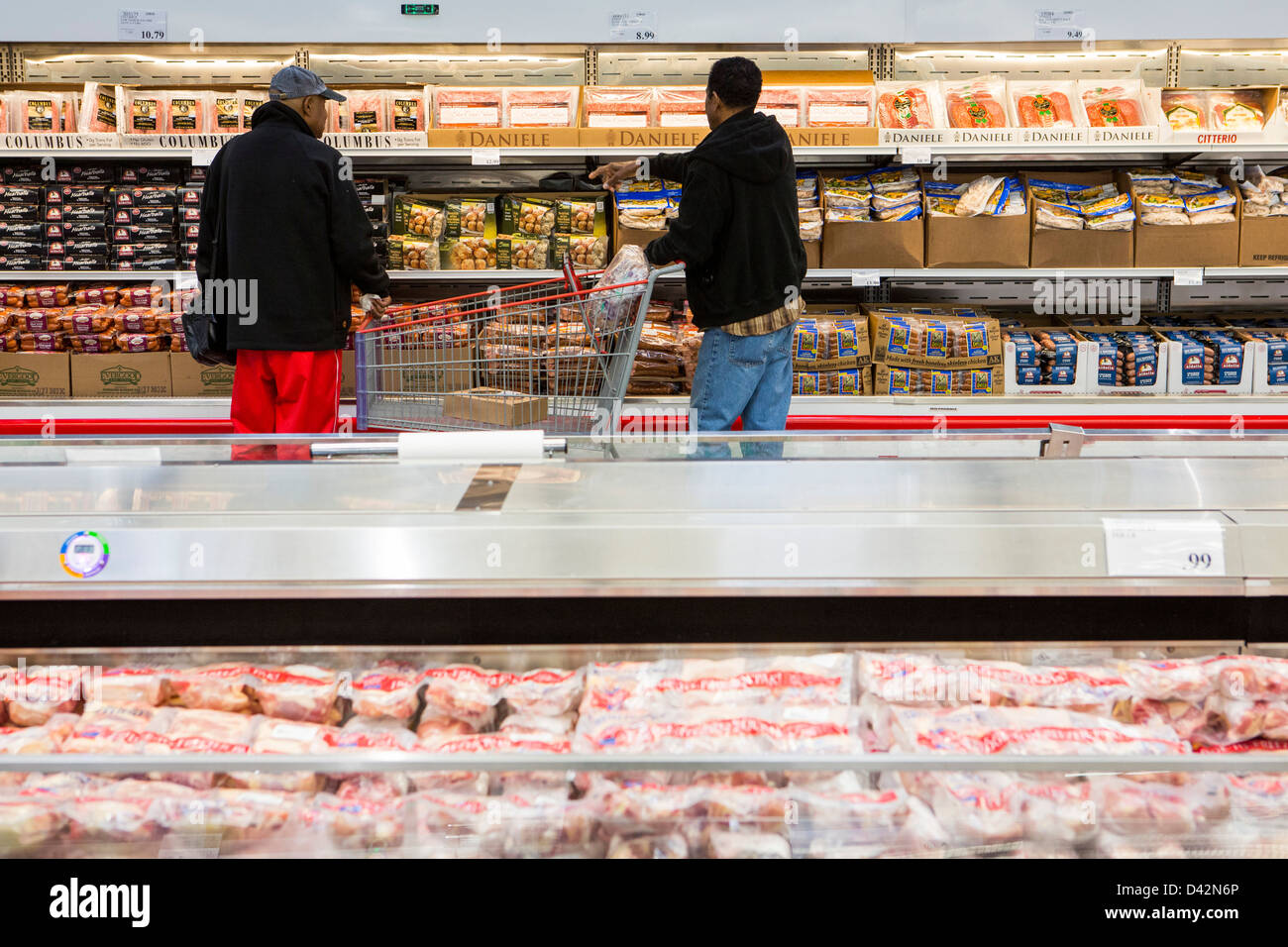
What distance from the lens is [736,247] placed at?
114 inches

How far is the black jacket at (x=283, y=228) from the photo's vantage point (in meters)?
2.94

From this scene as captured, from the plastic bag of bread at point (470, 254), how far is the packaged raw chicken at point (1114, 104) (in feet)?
8.51

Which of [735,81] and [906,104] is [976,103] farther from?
[735,81]

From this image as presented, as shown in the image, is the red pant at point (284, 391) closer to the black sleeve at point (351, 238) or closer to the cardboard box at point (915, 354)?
the black sleeve at point (351, 238)

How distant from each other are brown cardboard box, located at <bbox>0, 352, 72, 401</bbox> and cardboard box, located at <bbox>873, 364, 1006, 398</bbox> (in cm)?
348

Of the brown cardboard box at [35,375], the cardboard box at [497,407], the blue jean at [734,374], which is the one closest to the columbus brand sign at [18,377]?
the brown cardboard box at [35,375]

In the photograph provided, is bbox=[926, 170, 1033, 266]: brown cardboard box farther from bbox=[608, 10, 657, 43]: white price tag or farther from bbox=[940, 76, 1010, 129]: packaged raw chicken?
bbox=[608, 10, 657, 43]: white price tag

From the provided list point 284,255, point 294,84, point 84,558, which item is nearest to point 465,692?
point 84,558

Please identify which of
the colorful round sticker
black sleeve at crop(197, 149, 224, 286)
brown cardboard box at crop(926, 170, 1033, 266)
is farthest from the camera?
brown cardboard box at crop(926, 170, 1033, 266)

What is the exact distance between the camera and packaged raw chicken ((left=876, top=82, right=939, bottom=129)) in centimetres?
436

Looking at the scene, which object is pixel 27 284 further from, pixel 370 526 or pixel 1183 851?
pixel 1183 851

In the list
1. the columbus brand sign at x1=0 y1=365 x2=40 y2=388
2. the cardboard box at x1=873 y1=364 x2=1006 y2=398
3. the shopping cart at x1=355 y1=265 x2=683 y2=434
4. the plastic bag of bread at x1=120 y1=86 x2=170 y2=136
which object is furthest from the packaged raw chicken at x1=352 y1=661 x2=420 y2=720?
the columbus brand sign at x1=0 y1=365 x2=40 y2=388

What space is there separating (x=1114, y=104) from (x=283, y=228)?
3457 millimetres

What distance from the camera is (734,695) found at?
1.27m
